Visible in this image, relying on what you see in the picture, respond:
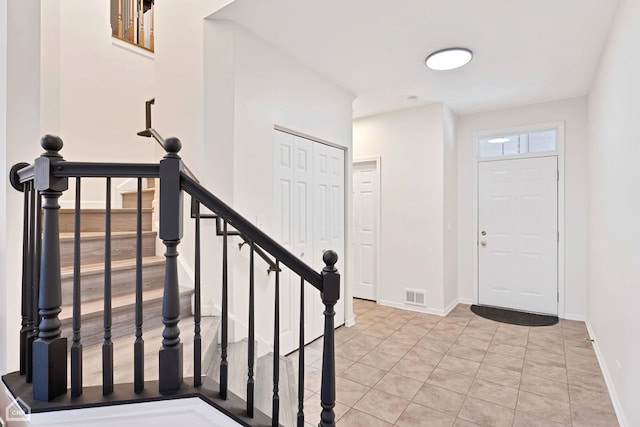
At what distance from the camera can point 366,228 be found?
4914mm

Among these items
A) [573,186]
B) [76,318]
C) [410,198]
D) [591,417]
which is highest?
[573,186]

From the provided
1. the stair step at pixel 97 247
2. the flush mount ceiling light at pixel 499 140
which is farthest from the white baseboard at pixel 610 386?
the stair step at pixel 97 247

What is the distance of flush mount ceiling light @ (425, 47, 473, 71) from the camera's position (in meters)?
2.87

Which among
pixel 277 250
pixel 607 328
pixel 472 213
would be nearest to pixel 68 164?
pixel 277 250

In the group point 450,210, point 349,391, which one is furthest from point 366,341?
point 450,210

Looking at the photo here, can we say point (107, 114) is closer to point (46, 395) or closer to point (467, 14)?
point (46, 395)

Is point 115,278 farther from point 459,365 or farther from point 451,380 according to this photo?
point 459,365

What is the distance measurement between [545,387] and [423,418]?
1.12 meters

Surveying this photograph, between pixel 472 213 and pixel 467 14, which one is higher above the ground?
pixel 467 14

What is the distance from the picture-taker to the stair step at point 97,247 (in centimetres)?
208

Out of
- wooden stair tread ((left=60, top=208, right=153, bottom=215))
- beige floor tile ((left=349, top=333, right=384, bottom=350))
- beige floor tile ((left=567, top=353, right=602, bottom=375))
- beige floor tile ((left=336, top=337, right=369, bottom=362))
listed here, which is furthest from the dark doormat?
wooden stair tread ((left=60, top=208, right=153, bottom=215))

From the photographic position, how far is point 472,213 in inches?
187

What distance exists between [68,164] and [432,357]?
306 cm

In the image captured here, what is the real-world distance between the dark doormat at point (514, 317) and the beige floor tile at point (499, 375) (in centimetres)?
139
